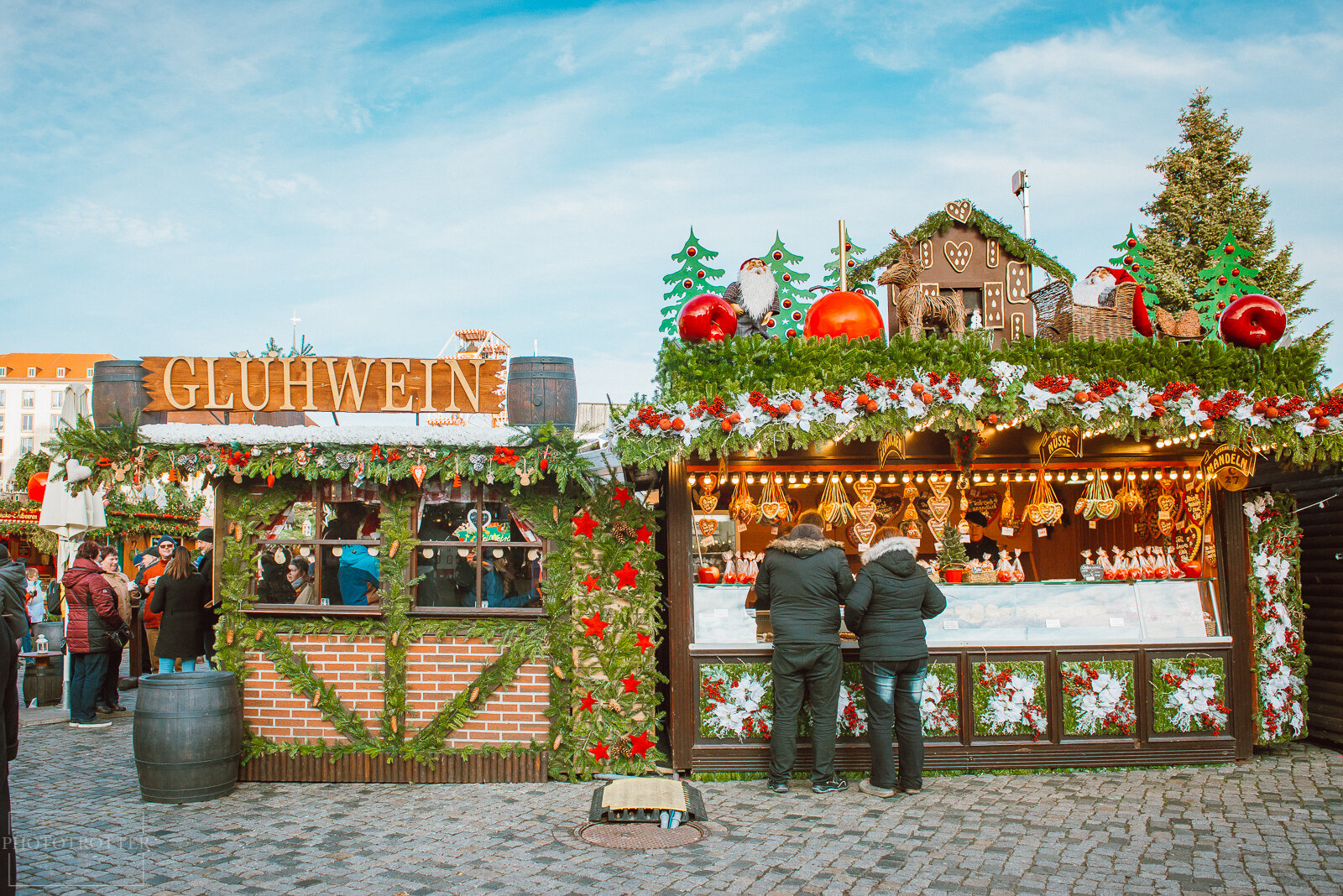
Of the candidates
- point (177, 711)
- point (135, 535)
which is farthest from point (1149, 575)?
point (135, 535)

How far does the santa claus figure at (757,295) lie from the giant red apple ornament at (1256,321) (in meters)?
3.50

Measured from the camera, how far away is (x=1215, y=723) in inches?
264

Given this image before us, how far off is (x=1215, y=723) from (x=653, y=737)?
4.38 m

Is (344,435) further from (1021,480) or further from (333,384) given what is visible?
(1021,480)

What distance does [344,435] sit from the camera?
240 inches

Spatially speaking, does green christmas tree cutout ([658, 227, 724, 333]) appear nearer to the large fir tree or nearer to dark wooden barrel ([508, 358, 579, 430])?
dark wooden barrel ([508, 358, 579, 430])

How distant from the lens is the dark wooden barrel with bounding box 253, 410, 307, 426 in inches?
257

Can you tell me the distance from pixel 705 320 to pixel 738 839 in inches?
139

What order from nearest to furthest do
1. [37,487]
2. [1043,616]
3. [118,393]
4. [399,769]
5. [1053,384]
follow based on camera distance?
[1053,384]
[118,393]
[399,769]
[1043,616]
[37,487]

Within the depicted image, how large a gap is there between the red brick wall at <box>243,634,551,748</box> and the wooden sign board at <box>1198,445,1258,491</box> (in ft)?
18.4

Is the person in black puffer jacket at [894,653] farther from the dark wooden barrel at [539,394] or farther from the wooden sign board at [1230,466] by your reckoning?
the wooden sign board at [1230,466]

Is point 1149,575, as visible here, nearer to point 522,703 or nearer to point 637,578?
point 637,578

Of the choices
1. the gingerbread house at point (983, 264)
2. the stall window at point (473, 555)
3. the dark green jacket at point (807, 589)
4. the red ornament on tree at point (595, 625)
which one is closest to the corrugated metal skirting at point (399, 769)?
the red ornament on tree at point (595, 625)

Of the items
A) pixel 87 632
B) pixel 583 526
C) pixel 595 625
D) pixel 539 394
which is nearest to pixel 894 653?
pixel 595 625
